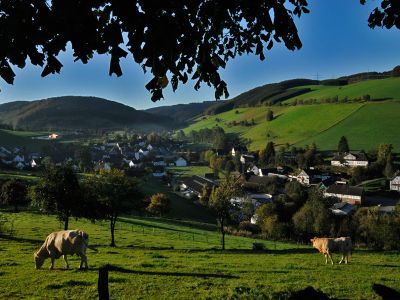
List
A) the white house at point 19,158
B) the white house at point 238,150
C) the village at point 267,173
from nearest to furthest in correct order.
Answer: the village at point 267,173 → the white house at point 19,158 → the white house at point 238,150

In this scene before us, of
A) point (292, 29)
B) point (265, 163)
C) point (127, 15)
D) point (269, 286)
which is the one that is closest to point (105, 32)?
point (127, 15)

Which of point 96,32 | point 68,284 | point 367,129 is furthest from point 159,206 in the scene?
point 367,129

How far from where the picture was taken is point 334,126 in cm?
14875

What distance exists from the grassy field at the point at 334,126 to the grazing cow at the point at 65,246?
116311 mm

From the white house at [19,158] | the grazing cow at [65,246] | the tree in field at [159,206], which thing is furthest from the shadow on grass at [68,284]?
the white house at [19,158]

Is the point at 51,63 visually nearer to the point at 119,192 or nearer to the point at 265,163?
the point at 119,192

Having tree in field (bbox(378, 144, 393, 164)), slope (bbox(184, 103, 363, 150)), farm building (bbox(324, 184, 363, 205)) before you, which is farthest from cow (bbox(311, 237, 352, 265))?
slope (bbox(184, 103, 363, 150))

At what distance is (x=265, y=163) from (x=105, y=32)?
137 m

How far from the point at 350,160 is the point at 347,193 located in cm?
3385

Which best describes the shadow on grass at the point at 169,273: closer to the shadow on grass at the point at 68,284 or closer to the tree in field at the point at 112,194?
the shadow on grass at the point at 68,284

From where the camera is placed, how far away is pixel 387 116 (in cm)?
14050

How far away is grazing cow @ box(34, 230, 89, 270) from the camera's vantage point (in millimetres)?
18406

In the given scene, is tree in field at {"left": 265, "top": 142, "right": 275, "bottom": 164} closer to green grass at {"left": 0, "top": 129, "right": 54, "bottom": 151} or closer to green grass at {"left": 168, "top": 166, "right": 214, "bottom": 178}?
green grass at {"left": 168, "top": 166, "right": 214, "bottom": 178}

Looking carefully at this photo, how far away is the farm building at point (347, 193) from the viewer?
87150 millimetres
